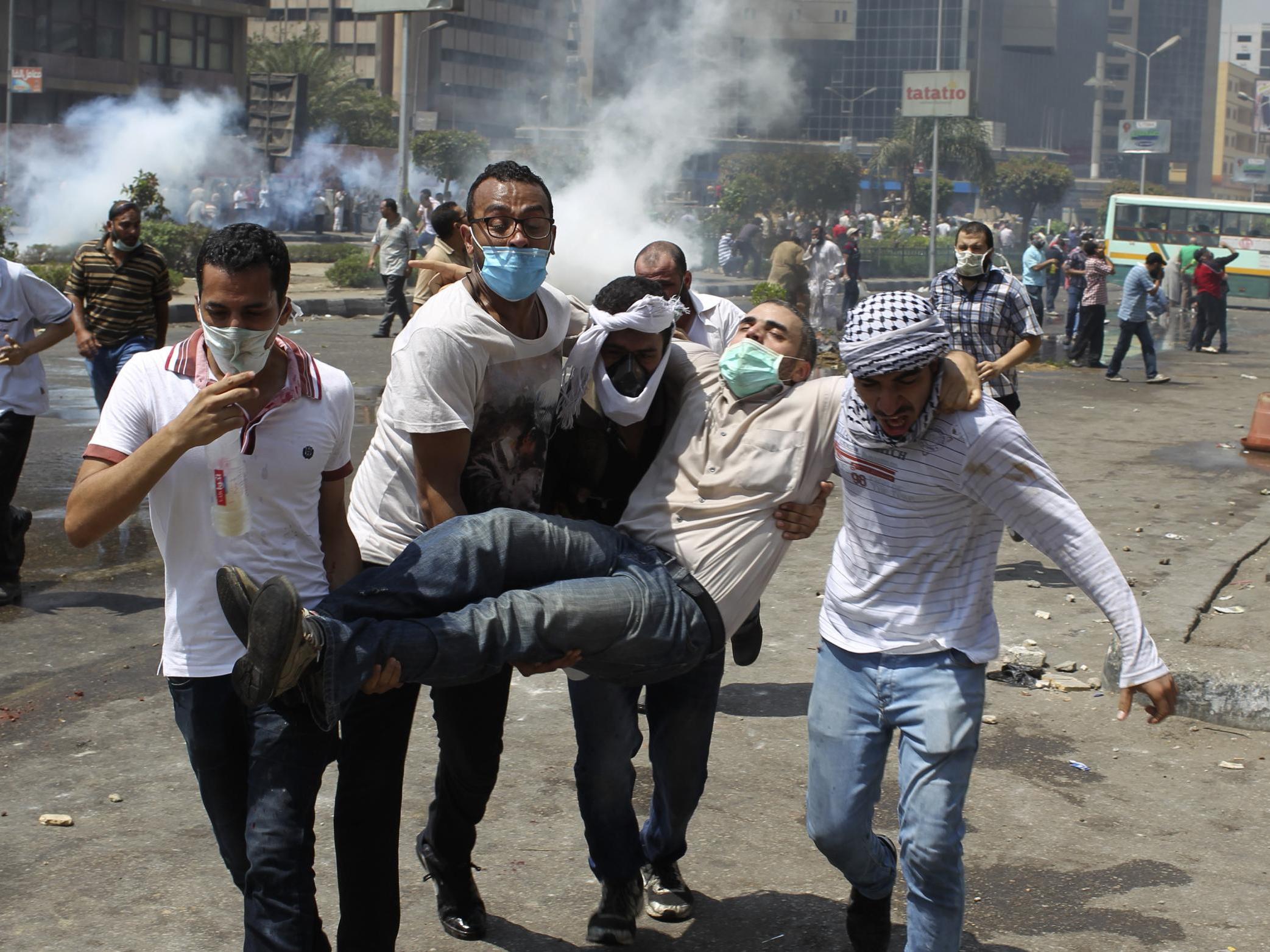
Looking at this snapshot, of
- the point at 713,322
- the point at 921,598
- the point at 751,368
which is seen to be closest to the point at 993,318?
the point at 713,322

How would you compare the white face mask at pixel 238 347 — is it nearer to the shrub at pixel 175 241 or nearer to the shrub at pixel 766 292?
the shrub at pixel 766 292

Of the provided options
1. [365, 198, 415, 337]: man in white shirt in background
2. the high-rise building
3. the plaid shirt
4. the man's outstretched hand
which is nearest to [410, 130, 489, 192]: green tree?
the high-rise building

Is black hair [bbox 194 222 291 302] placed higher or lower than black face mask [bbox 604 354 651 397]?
higher

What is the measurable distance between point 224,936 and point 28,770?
146 cm

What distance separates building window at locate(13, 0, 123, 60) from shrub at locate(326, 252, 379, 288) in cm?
3054

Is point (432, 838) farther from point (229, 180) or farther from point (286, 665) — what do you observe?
point (229, 180)

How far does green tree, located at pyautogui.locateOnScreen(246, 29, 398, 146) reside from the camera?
204ft

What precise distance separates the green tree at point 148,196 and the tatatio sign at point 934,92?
1749 centimetres

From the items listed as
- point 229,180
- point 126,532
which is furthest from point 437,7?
point 229,180

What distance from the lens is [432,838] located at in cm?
346

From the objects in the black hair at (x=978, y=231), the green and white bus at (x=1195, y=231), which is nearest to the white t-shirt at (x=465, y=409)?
the black hair at (x=978, y=231)

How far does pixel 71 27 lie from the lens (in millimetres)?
50906

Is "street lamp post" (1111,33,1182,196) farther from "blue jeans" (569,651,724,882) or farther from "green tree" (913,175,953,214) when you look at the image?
"blue jeans" (569,651,724,882)

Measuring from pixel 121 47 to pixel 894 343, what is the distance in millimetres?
56272
